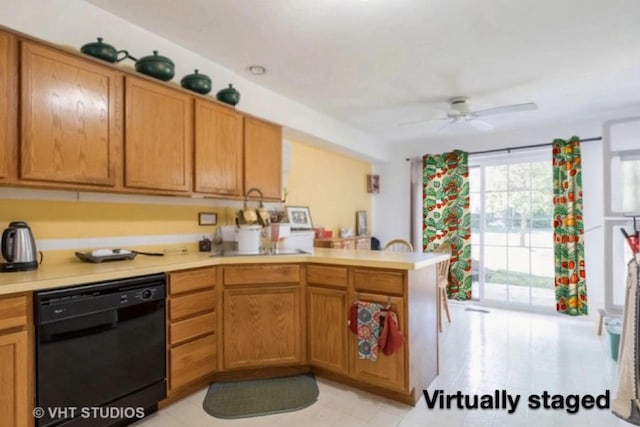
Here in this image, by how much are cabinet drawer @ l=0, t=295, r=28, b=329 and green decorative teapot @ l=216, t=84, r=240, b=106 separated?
1860 mm

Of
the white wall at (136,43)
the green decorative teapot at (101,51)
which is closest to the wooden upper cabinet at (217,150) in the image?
the white wall at (136,43)

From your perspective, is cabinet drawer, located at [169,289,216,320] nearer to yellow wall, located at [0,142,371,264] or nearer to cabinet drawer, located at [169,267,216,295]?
cabinet drawer, located at [169,267,216,295]

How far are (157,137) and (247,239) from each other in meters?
1.01

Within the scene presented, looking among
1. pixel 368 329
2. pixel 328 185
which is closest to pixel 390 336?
pixel 368 329

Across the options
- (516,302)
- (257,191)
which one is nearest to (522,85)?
(257,191)

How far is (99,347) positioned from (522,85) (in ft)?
12.6

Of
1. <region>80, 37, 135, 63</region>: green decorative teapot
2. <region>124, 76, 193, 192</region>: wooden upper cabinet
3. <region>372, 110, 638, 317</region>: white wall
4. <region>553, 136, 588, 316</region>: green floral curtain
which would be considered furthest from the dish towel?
<region>553, 136, 588, 316</region>: green floral curtain

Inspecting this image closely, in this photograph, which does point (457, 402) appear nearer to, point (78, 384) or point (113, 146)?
point (78, 384)

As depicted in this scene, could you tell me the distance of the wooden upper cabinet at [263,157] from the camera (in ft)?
9.61

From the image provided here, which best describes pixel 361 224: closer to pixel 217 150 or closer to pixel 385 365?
pixel 217 150

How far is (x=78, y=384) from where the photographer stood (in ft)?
5.53

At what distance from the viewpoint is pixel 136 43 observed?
230 cm

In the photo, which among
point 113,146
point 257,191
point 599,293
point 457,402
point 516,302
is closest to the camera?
point 113,146

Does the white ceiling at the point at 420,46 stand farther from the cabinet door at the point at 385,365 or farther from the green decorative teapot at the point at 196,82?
the cabinet door at the point at 385,365
